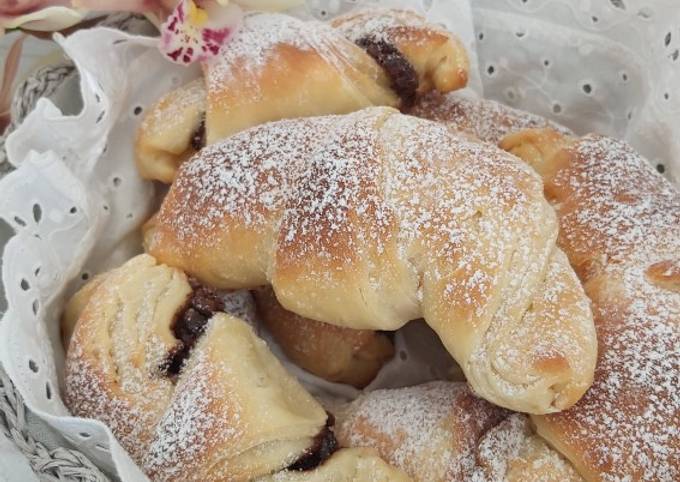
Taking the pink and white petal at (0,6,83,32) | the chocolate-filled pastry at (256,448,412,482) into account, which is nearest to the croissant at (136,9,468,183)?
the pink and white petal at (0,6,83,32)

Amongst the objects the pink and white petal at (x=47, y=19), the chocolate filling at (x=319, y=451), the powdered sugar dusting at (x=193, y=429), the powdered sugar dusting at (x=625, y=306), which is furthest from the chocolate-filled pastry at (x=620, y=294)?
the pink and white petal at (x=47, y=19)

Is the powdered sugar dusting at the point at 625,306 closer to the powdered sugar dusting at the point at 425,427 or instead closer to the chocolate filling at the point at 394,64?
the powdered sugar dusting at the point at 425,427

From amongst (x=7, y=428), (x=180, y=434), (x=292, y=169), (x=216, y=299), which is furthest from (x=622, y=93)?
(x=7, y=428)

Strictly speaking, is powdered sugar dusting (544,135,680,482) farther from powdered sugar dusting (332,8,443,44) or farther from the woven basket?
the woven basket

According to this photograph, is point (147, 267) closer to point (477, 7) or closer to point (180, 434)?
point (180, 434)

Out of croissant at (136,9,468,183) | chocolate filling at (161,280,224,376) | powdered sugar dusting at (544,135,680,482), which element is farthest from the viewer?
croissant at (136,9,468,183)

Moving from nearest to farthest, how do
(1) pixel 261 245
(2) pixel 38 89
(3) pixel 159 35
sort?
(1) pixel 261 245 < (2) pixel 38 89 < (3) pixel 159 35
